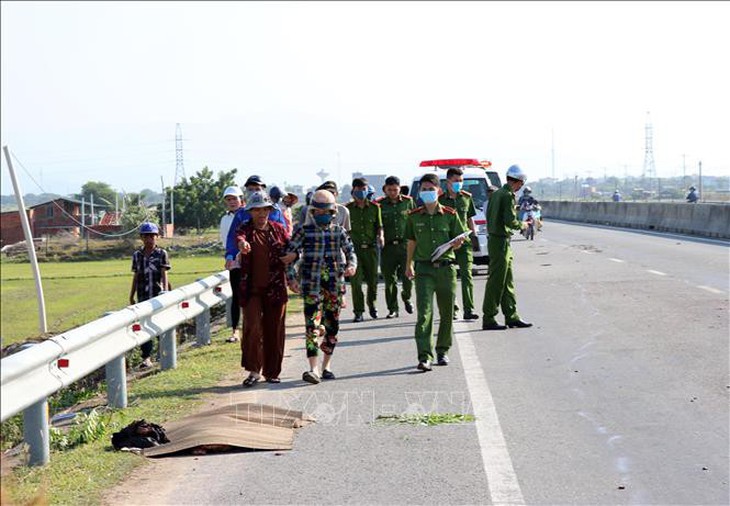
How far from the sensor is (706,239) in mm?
34219

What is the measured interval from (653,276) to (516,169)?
8.29m

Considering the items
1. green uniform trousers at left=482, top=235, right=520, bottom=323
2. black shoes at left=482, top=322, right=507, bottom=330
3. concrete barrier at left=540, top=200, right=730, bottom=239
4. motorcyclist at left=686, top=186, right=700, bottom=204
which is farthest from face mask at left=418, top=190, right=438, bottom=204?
motorcyclist at left=686, top=186, right=700, bottom=204

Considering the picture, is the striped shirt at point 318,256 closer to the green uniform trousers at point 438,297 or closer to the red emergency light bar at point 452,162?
the green uniform trousers at point 438,297

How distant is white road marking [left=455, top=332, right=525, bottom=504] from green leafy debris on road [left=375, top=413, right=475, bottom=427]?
12cm

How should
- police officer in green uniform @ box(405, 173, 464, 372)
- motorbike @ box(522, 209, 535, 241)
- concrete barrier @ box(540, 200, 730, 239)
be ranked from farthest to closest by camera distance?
motorbike @ box(522, 209, 535, 241) → concrete barrier @ box(540, 200, 730, 239) → police officer in green uniform @ box(405, 173, 464, 372)

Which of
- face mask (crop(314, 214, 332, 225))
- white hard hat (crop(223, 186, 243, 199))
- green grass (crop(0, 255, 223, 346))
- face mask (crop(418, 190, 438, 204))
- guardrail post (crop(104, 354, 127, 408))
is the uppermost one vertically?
white hard hat (crop(223, 186, 243, 199))

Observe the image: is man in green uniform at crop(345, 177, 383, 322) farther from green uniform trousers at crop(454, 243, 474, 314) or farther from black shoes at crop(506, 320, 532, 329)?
black shoes at crop(506, 320, 532, 329)

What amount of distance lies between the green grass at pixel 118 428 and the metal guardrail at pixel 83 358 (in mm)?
235

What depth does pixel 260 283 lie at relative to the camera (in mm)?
10703

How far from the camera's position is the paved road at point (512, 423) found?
22.6 ft

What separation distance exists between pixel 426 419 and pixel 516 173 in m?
5.74

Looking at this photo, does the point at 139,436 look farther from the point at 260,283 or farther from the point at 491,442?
the point at 260,283

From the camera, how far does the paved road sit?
6.89m

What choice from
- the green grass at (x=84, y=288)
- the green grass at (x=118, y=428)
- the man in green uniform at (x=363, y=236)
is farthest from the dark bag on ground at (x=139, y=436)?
the green grass at (x=84, y=288)
